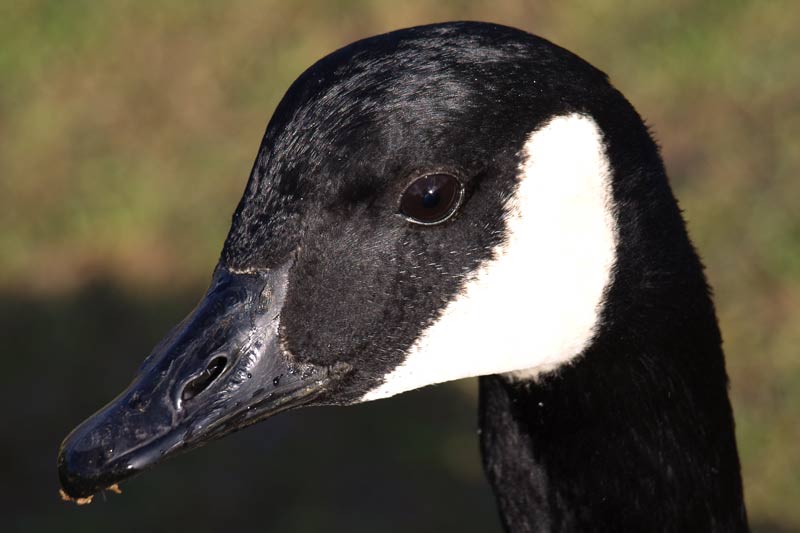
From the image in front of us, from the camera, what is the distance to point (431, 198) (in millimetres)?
2133

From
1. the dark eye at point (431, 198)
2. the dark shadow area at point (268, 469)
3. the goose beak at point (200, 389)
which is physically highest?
the dark shadow area at point (268, 469)

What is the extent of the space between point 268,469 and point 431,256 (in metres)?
3.07

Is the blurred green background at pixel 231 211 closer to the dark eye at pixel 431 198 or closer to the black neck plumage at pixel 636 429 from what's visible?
the black neck plumage at pixel 636 429

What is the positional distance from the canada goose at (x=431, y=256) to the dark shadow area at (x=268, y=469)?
8.61 ft

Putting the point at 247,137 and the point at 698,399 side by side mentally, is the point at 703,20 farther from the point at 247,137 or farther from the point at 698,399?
the point at 698,399

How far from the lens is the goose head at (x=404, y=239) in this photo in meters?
2.11

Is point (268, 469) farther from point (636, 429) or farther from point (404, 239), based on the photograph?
point (404, 239)

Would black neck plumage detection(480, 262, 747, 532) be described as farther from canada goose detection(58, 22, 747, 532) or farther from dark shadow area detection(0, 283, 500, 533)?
dark shadow area detection(0, 283, 500, 533)

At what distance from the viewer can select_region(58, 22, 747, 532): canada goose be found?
2.11m

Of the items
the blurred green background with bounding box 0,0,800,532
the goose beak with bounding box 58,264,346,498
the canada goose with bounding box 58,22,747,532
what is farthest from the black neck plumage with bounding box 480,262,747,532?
the blurred green background with bounding box 0,0,800,532

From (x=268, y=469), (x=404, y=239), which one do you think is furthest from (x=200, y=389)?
(x=268, y=469)

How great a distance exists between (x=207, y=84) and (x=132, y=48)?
1.91ft

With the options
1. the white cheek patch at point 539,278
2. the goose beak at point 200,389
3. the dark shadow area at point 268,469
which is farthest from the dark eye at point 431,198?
the dark shadow area at point 268,469

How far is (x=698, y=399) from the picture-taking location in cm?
240
